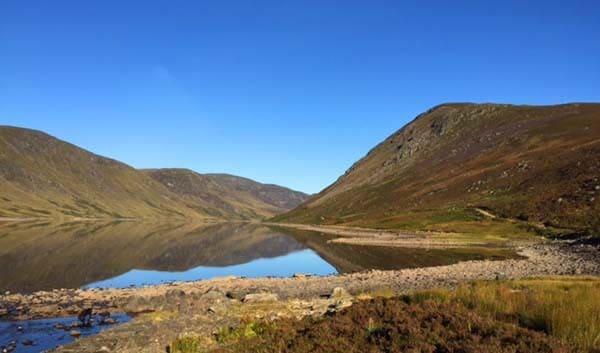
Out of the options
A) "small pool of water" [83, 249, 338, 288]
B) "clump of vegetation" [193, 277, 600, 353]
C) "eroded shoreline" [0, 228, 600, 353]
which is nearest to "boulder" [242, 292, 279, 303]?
"eroded shoreline" [0, 228, 600, 353]

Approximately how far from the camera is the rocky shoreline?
23859 mm

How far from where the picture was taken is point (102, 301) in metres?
37.2

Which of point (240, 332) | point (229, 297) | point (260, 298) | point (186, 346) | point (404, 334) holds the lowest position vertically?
point (229, 297)

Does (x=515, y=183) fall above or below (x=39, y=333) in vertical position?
above

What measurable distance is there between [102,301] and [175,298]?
233 inches

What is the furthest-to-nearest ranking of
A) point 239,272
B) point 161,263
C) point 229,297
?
point 161,263
point 239,272
point 229,297

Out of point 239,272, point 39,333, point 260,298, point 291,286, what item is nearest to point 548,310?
point 260,298

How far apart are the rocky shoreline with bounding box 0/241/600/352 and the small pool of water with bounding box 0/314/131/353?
5.00 feet

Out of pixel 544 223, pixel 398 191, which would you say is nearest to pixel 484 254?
pixel 544 223

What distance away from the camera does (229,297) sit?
34.7 meters

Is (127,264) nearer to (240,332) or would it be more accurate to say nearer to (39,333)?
(39,333)

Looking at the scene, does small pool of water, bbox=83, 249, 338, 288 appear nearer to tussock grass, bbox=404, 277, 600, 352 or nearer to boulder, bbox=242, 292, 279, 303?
boulder, bbox=242, 292, 279, 303

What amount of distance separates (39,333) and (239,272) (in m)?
40.7

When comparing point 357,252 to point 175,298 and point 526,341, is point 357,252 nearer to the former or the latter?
point 175,298
